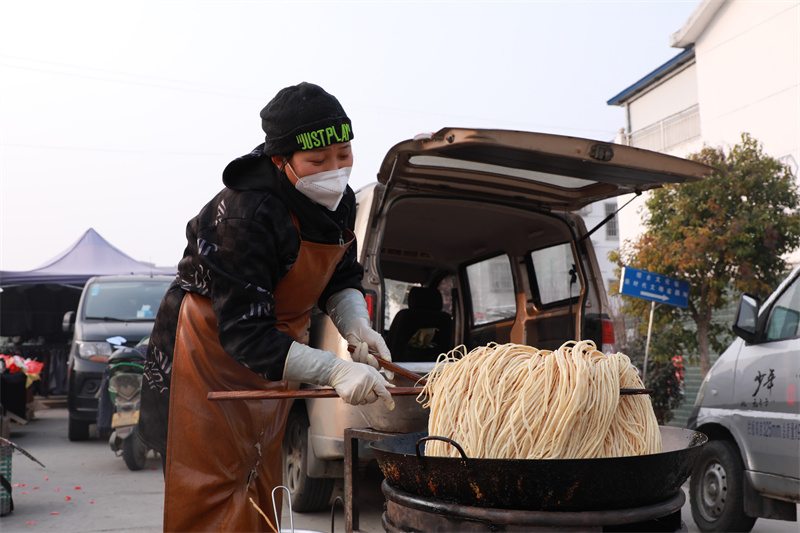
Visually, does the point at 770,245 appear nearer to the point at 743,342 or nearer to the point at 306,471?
the point at 743,342

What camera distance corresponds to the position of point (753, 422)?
4688 mm

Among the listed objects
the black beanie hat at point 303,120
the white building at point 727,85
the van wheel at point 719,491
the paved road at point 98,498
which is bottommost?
the paved road at point 98,498

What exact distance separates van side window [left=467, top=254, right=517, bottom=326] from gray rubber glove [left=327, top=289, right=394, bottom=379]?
375 cm

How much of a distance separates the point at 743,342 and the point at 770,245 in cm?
494

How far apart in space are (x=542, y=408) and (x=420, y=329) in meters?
4.52

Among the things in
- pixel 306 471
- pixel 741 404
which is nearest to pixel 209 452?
pixel 306 471

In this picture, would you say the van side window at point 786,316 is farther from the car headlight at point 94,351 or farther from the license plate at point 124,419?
the car headlight at point 94,351

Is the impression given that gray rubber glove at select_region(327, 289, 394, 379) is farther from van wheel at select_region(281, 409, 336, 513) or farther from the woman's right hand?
van wheel at select_region(281, 409, 336, 513)

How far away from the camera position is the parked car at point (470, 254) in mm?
4281

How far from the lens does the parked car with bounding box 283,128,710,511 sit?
4281mm

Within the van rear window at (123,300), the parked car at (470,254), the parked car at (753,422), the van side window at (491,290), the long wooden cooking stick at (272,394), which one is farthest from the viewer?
the van rear window at (123,300)

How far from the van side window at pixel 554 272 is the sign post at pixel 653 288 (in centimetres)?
300

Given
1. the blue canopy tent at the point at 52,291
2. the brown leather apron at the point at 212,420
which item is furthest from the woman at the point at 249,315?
the blue canopy tent at the point at 52,291

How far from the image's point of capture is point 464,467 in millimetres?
1902
